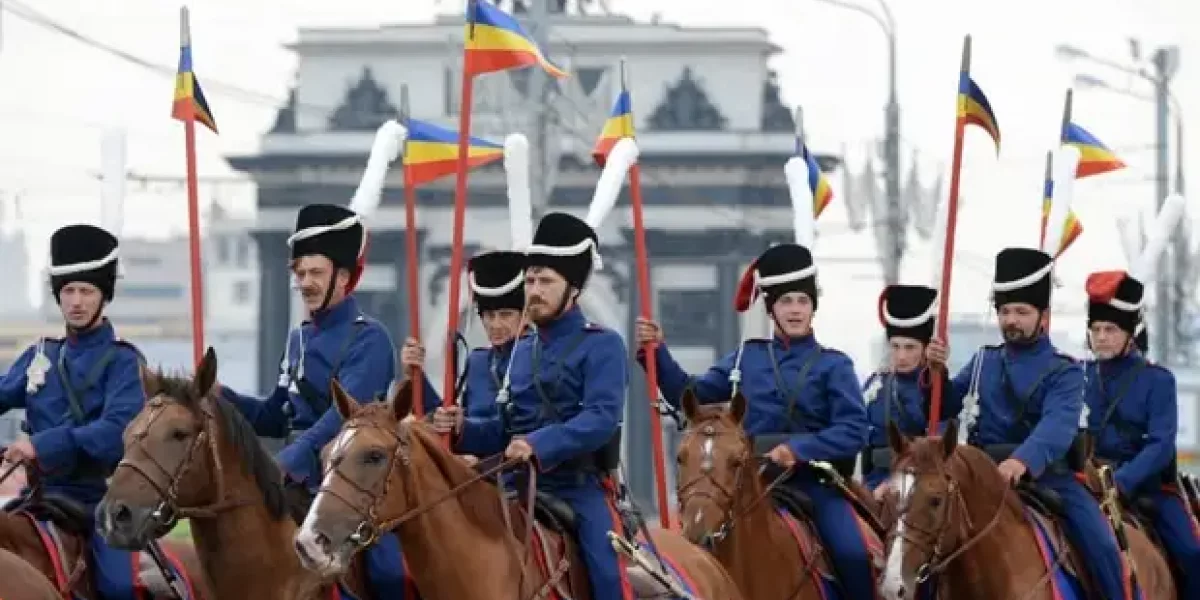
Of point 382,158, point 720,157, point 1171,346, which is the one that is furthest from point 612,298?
point 382,158

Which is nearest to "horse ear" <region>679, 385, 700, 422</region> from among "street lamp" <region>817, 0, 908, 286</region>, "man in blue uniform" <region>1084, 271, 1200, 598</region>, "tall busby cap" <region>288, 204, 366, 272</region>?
"tall busby cap" <region>288, 204, 366, 272</region>

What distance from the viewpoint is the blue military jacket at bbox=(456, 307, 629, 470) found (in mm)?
13906

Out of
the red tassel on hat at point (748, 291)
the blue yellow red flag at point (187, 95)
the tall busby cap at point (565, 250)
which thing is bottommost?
the red tassel on hat at point (748, 291)

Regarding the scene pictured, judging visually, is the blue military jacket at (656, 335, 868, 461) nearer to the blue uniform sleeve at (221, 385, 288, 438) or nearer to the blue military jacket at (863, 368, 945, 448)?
the blue military jacket at (863, 368, 945, 448)

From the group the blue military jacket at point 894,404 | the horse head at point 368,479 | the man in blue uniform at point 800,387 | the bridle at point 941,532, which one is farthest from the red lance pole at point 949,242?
the horse head at point 368,479

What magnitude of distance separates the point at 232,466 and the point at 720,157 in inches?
2837

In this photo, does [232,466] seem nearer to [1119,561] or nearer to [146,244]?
[1119,561]

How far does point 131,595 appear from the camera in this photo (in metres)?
14.8

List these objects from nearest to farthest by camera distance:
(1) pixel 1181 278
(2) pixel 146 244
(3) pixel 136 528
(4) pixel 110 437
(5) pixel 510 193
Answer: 1. (3) pixel 136 528
2. (4) pixel 110 437
3. (5) pixel 510 193
4. (1) pixel 1181 278
5. (2) pixel 146 244

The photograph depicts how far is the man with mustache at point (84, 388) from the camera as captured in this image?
14680 mm

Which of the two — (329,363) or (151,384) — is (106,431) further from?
(151,384)

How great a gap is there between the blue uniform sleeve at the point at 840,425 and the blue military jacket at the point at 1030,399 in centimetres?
68

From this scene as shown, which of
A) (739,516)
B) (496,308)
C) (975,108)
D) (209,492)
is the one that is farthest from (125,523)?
(975,108)

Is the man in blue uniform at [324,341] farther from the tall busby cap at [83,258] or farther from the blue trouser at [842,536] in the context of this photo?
the blue trouser at [842,536]
